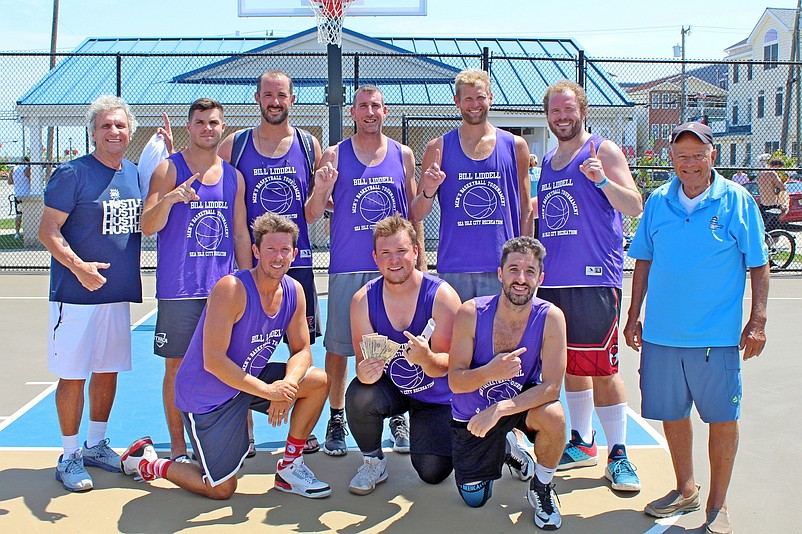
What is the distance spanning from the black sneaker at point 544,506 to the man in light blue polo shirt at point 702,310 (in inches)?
20.3

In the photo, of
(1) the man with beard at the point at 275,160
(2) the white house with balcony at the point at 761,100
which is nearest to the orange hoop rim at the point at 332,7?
(1) the man with beard at the point at 275,160

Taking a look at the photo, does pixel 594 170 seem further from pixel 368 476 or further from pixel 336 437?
pixel 336 437

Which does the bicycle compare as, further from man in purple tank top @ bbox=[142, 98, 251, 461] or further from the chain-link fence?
man in purple tank top @ bbox=[142, 98, 251, 461]

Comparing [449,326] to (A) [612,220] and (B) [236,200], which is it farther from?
(B) [236,200]

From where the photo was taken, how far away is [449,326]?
4246 mm

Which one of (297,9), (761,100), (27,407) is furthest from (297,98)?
(761,100)

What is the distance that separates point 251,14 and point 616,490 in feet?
24.3

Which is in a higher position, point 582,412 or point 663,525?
point 582,412

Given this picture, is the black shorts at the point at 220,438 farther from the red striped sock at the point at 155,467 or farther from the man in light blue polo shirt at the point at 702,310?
the man in light blue polo shirt at the point at 702,310

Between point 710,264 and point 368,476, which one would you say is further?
point 368,476

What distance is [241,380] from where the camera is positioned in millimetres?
4113

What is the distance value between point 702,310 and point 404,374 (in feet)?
5.38

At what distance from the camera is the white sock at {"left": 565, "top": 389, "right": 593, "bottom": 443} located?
4684 mm

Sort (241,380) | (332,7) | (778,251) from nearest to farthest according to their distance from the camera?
(241,380)
(332,7)
(778,251)
